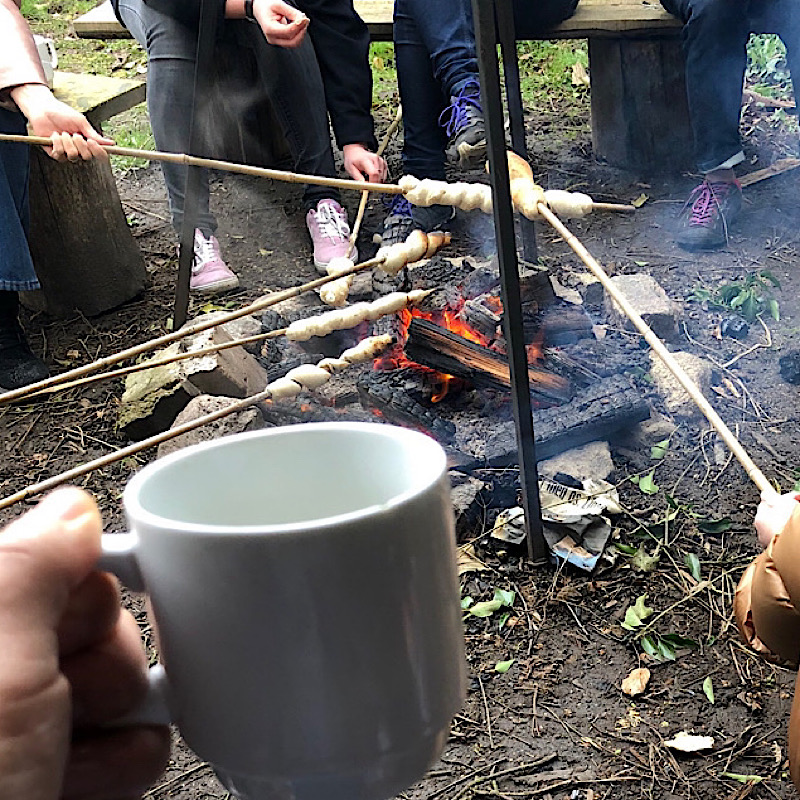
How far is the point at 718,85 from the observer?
11.3 ft

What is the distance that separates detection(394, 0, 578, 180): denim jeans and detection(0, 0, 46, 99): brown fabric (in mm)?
1410

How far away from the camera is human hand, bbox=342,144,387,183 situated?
3.14 meters

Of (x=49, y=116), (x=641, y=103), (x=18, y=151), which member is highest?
(x=49, y=116)

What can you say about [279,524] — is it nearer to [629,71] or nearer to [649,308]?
[649,308]

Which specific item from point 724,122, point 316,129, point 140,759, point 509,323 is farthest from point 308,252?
point 140,759

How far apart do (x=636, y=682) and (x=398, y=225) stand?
2.06 m

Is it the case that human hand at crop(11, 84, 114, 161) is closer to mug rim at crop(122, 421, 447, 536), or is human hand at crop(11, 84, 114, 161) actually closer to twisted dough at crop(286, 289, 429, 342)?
twisted dough at crop(286, 289, 429, 342)

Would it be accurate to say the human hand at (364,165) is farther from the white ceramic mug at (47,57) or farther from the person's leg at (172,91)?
the white ceramic mug at (47,57)

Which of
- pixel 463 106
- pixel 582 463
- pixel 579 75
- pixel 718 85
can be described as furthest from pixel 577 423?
pixel 579 75

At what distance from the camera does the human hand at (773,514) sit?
1.13 metres

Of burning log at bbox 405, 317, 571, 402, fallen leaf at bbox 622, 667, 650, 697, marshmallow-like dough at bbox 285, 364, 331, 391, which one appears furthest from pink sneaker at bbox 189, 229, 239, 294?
fallen leaf at bbox 622, 667, 650, 697

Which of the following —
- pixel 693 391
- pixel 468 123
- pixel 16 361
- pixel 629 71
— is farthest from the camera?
pixel 629 71

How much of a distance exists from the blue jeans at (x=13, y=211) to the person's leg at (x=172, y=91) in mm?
535

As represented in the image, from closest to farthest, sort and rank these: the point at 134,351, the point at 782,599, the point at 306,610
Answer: the point at 306,610
the point at 782,599
the point at 134,351
